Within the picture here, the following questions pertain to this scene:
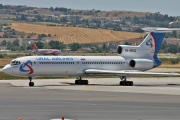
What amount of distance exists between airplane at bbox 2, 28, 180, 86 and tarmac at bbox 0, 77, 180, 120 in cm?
204

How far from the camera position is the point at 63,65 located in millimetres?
73125

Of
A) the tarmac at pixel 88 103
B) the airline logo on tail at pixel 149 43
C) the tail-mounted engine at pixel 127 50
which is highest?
the airline logo on tail at pixel 149 43

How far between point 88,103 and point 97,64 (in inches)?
1037

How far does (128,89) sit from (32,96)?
13.2 meters

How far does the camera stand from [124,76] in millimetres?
74000

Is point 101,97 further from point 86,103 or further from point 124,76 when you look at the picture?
point 124,76

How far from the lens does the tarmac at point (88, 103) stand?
41531 millimetres

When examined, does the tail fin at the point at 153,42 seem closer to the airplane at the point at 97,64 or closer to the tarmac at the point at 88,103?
the airplane at the point at 97,64

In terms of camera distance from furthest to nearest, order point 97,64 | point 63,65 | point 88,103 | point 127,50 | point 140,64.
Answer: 1. point 127,50
2. point 140,64
3. point 97,64
4. point 63,65
5. point 88,103

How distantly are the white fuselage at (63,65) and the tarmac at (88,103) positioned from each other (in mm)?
1851

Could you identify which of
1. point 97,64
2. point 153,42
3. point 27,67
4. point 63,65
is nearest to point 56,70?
point 63,65

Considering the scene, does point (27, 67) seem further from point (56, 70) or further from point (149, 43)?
point (149, 43)

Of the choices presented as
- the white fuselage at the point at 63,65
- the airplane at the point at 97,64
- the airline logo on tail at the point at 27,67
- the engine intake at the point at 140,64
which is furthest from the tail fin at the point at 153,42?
the airline logo on tail at the point at 27,67

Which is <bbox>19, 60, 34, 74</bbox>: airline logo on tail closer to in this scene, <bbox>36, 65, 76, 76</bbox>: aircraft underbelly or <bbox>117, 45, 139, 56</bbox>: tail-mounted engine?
<bbox>36, 65, 76, 76</bbox>: aircraft underbelly
